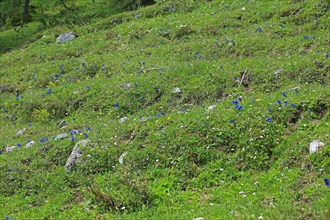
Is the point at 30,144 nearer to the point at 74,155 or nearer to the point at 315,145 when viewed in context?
the point at 74,155

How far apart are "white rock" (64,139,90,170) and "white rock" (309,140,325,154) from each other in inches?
200

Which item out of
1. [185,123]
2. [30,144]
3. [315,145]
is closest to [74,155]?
[30,144]

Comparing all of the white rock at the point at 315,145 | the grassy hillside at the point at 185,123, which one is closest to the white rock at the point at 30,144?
the grassy hillside at the point at 185,123

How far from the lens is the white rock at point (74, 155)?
10.0m

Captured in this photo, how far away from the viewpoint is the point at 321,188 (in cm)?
692

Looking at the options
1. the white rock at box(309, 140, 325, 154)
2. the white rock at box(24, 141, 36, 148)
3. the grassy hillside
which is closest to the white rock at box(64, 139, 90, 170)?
the grassy hillside

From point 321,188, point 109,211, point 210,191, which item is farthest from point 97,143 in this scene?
point 321,188

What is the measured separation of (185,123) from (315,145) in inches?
119

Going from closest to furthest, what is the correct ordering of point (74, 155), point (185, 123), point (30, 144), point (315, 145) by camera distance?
point (315, 145) → point (185, 123) → point (74, 155) → point (30, 144)

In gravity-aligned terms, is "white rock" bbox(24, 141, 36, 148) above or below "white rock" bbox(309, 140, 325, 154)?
below

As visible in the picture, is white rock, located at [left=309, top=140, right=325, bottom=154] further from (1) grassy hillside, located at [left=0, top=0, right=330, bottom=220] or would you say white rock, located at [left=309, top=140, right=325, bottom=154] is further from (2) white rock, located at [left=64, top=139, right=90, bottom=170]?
(2) white rock, located at [left=64, top=139, right=90, bottom=170]

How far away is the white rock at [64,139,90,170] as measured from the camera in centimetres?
1002

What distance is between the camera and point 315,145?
8.18 metres

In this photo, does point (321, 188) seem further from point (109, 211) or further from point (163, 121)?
point (163, 121)
